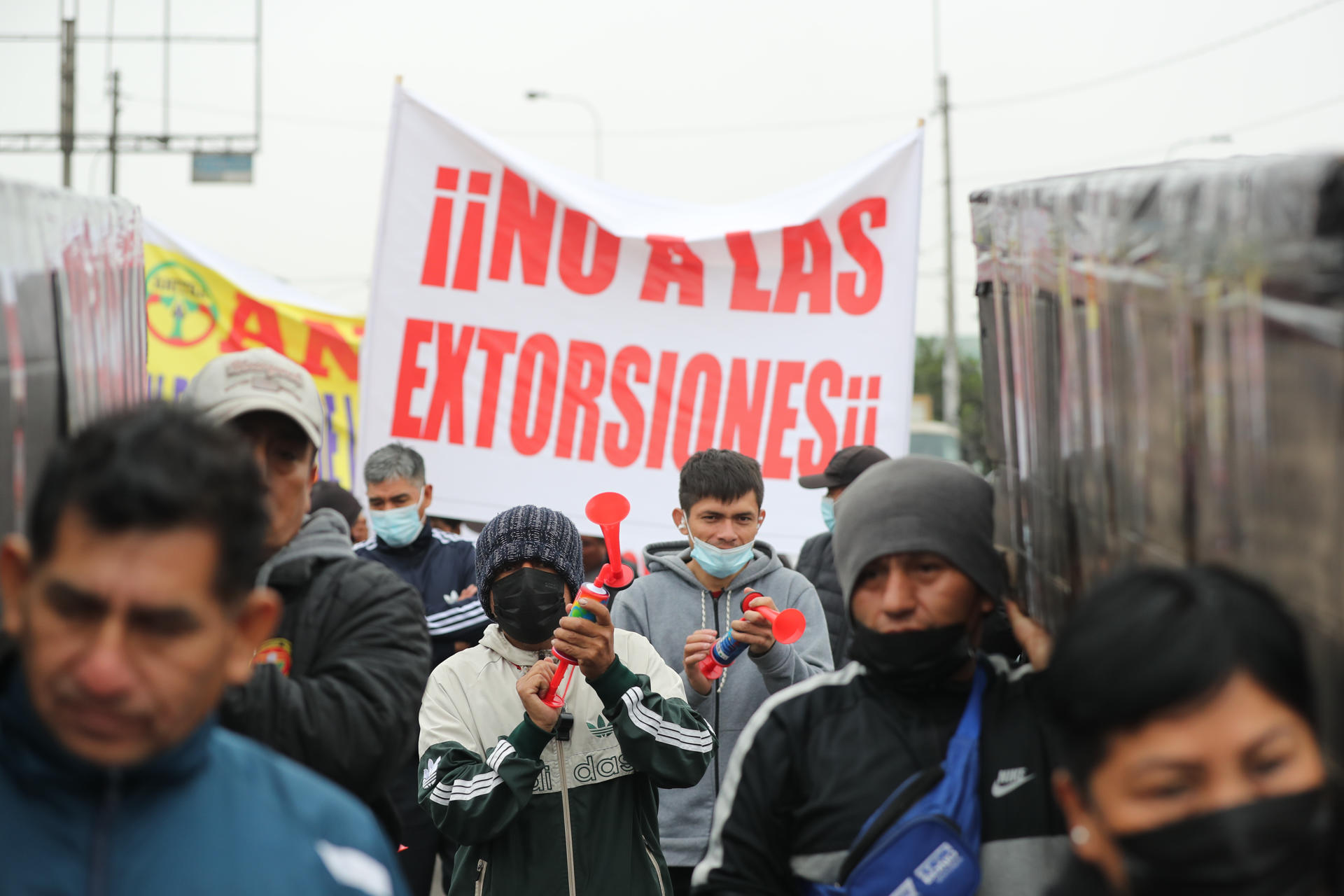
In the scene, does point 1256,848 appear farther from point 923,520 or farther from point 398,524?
point 398,524

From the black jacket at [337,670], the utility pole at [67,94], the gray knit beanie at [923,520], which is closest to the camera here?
the black jacket at [337,670]

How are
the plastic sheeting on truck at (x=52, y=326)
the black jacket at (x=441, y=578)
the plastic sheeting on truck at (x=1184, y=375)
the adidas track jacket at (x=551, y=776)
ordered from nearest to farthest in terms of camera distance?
the plastic sheeting on truck at (x=1184, y=375), the plastic sheeting on truck at (x=52, y=326), the adidas track jacket at (x=551, y=776), the black jacket at (x=441, y=578)

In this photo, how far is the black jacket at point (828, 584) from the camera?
537 centimetres

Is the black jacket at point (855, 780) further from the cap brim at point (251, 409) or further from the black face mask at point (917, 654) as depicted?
the cap brim at point (251, 409)

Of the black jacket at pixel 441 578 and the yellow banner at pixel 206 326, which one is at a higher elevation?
the yellow banner at pixel 206 326

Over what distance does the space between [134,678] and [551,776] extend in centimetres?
211

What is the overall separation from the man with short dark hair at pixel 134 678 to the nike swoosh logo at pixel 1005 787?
110 cm

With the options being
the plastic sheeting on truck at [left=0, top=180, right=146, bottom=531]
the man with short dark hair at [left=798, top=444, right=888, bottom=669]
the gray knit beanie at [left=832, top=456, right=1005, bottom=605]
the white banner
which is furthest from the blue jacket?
the white banner

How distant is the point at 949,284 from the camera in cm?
3588

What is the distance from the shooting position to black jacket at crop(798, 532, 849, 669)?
17.6 feet

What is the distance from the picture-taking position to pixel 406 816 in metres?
5.57

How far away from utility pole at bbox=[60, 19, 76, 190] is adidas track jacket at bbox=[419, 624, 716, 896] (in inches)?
816

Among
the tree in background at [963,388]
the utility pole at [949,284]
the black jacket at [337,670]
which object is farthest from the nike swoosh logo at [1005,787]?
the utility pole at [949,284]

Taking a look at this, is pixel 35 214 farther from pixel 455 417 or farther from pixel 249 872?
pixel 455 417
